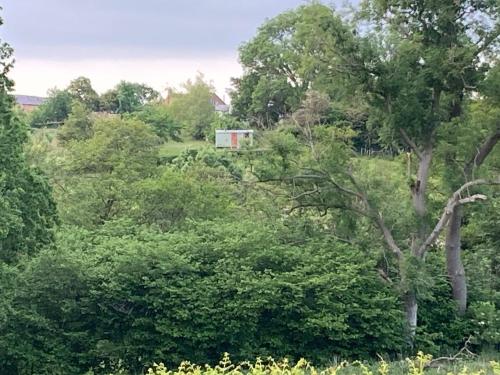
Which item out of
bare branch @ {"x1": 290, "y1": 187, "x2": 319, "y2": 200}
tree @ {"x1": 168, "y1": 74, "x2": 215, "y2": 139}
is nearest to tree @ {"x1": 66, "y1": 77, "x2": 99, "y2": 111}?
tree @ {"x1": 168, "y1": 74, "x2": 215, "y2": 139}

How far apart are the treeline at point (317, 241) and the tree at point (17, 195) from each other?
0.04m

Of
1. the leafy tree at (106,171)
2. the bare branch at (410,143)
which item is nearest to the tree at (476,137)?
the bare branch at (410,143)

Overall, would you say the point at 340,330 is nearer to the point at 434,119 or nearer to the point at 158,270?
the point at 158,270

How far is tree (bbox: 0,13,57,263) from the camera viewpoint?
436 inches

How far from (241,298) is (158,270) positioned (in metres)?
1.74

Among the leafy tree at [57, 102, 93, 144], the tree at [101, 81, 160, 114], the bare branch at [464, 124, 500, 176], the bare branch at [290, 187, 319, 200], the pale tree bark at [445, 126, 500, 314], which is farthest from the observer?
the tree at [101, 81, 160, 114]

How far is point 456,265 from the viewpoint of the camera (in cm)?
1535

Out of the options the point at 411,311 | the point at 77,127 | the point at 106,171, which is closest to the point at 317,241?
the point at 411,311

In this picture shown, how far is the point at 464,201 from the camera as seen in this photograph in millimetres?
13336

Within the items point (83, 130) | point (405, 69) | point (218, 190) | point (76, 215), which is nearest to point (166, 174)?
point (218, 190)

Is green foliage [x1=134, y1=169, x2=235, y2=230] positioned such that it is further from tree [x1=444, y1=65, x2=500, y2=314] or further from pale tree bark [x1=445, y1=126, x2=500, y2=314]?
tree [x1=444, y1=65, x2=500, y2=314]

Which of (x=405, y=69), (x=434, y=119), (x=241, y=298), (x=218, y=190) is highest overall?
(x=405, y=69)

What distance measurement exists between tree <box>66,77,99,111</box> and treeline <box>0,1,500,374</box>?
50.8 m

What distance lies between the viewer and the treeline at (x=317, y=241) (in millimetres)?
13016
